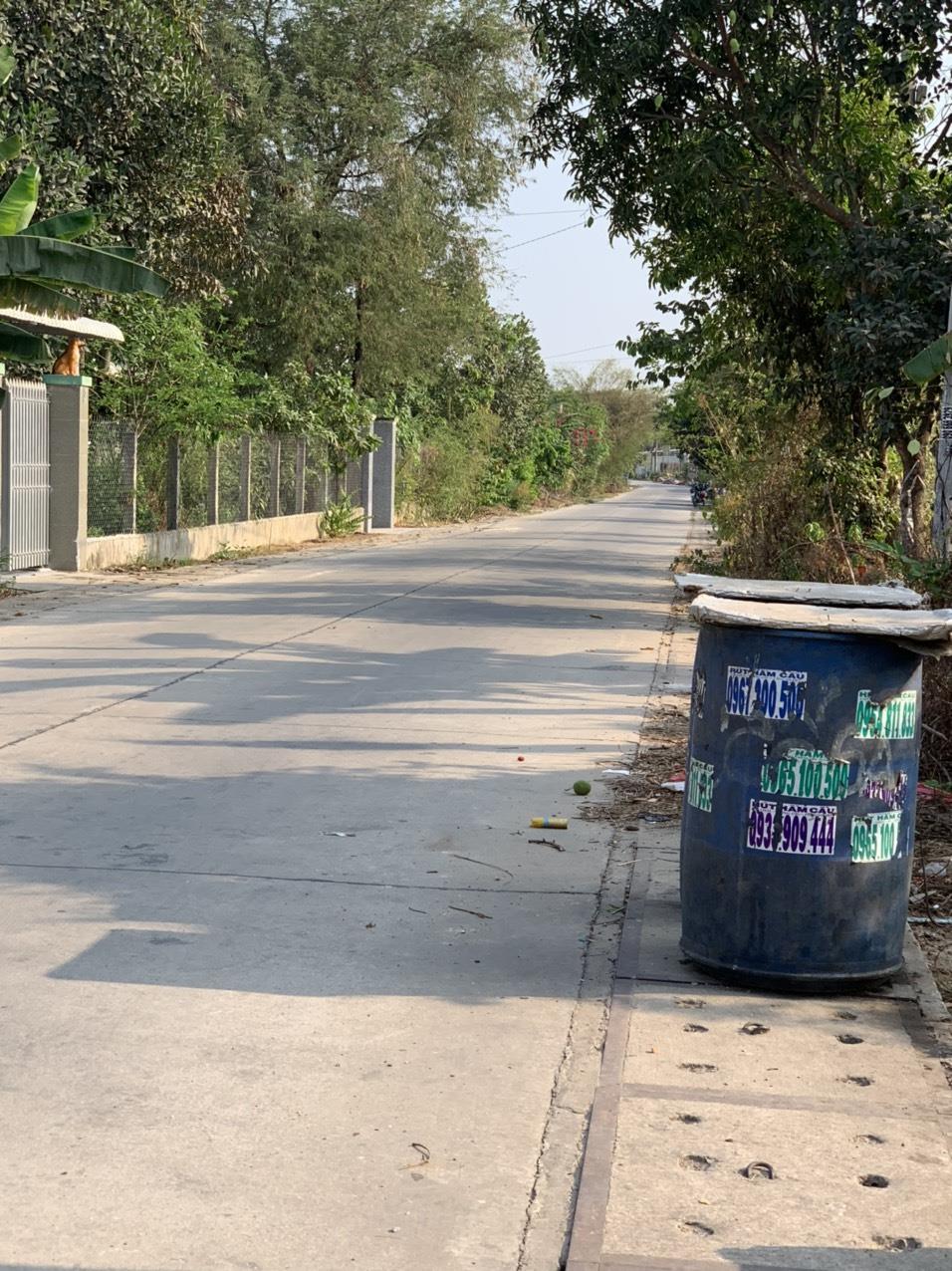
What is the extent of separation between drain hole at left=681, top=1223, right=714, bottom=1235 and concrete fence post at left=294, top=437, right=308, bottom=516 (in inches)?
1273

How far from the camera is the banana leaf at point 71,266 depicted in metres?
16.6

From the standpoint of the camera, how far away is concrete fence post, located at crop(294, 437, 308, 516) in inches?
1391

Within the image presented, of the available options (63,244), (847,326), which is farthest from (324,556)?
(847,326)

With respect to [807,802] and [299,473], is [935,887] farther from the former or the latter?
[299,473]

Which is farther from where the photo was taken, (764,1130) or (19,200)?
(19,200)

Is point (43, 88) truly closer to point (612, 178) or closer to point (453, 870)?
point (612, 178)

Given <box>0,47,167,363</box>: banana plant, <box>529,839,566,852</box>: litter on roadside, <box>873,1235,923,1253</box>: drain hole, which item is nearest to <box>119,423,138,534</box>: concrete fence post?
<box>0,47,167,363</box>: banana plant

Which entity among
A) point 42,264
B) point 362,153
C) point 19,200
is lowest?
point 42,264

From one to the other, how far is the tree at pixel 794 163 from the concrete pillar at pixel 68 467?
8415mm

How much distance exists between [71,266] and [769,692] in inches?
535

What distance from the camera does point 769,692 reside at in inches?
205

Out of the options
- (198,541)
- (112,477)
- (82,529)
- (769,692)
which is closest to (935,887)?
(769,692)

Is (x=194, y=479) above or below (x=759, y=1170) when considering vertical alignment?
above

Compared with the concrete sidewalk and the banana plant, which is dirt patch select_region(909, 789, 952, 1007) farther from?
the banana plant
